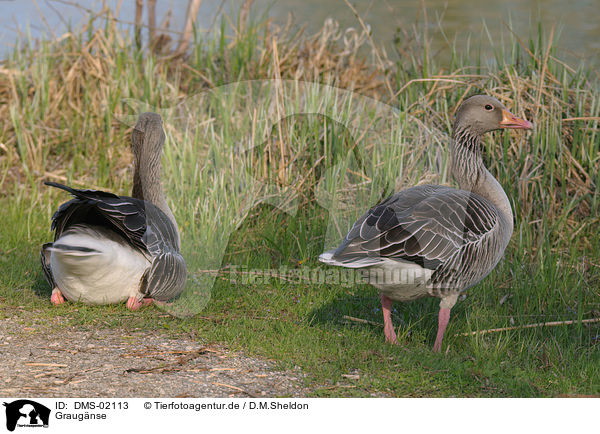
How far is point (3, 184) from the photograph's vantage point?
9.49m

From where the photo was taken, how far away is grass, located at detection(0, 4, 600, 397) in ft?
16.9

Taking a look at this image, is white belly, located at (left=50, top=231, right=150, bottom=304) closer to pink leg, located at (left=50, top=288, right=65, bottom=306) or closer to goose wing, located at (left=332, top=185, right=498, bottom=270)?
pink leg, located at (left=50, top=288, right=65, bottom=306)

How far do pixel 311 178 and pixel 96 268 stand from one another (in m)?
3.17

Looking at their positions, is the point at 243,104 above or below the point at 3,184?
above

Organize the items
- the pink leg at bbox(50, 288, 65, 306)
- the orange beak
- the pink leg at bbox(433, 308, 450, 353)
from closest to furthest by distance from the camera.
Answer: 1. the pink leg at bbox(433, 308, 450, 353)
2. the orange beak
3. the pink leg at bbox(50, 288, 65, 306)

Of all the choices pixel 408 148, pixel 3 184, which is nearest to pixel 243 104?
pixel 408 148

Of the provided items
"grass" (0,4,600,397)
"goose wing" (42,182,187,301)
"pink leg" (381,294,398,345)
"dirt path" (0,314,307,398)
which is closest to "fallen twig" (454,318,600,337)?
"grass" (0,4,600,397)

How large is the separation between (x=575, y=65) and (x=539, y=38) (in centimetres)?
70

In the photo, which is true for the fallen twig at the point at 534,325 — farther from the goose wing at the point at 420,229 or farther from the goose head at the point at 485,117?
the goose head at the point at 485,117

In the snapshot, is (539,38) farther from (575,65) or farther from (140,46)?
(140,46)

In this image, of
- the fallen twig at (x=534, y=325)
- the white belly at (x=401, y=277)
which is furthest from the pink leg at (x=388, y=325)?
the fallen twig at (x=534, y=325)

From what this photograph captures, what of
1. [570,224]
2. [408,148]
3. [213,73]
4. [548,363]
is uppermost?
[213,73]
